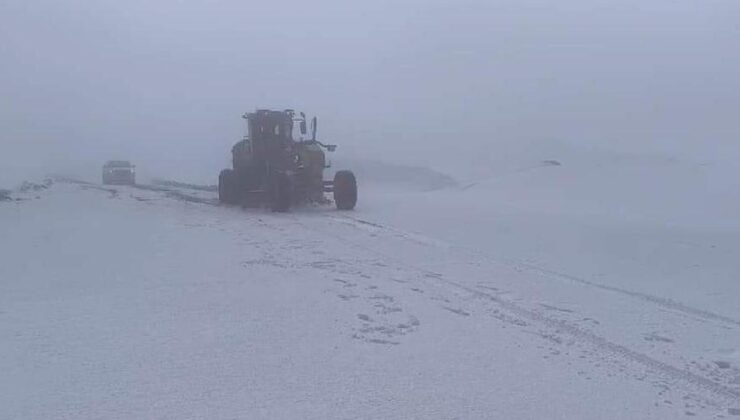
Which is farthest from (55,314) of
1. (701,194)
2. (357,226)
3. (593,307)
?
(701,194)

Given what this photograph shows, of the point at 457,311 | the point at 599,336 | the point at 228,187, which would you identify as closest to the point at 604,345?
the point at 599,336

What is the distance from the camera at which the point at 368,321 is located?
1293 centimetres

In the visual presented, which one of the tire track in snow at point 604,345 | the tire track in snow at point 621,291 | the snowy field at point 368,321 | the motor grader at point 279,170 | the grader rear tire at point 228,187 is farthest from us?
the grader rear tire at point 228,187

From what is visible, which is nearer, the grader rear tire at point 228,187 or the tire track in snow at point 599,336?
the tire track in snow at point 599,336

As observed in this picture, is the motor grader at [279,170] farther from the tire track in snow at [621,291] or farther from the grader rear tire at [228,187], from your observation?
the tire track in snow at [621,291]

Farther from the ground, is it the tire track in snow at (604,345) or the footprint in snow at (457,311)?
the tire track in snow at (604,345)

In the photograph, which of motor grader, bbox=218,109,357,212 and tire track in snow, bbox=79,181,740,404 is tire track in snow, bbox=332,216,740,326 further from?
motor grader, bbox=218,109,357,212

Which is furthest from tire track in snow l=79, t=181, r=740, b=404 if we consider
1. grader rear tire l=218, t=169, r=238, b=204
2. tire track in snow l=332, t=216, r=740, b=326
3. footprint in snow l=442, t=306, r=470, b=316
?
grader rear tire l=218, t=169, r=238, b=204

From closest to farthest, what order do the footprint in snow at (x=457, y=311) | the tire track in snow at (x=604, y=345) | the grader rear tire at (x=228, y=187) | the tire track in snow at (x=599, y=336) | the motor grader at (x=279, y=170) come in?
the tire track in snow at (x=604, y=345) < the tire track in snow at (x=599, y=336) < the footprint in snow at (x=457, y=311) < the motor grader at (x=279, y=170) < the grader rear tire at (x=228, y=187)

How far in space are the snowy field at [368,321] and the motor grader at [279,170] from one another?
6.89m

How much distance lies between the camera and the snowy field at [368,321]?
30.8 feet

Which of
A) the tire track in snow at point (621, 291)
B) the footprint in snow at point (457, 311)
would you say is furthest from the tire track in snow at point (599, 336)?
the footprint in snow at point (457, 311)

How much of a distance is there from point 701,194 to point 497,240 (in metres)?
21.6

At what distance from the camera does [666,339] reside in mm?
12117
